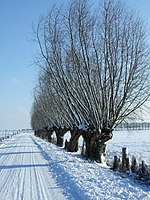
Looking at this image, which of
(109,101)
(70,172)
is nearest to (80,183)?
(70,172)

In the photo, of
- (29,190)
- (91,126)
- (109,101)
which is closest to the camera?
(29,190)

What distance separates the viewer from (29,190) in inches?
400

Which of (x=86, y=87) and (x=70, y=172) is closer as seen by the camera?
(x=70, y=172)

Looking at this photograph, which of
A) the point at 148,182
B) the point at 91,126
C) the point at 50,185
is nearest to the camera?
the point at 50,185

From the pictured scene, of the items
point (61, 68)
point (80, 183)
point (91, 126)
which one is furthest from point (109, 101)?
point (80, 183)

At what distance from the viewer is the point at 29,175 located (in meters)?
13.5

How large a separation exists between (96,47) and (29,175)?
753 cm

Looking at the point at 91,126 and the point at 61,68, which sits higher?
the point at 61,68

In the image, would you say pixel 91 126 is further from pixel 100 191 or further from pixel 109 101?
pixel 100 191

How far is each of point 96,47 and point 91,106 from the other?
3.24 m

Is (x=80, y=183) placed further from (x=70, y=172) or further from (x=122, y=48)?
(x=122, y=48)

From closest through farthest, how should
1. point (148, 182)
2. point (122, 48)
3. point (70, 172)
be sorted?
point (148, 182) < point (70, 172) < point (122, 48)

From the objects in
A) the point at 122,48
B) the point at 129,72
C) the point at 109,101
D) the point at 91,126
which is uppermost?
the point at 122,48

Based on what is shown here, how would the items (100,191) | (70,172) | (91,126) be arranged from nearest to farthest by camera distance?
(100,191) → (70,172) → (91,126)
